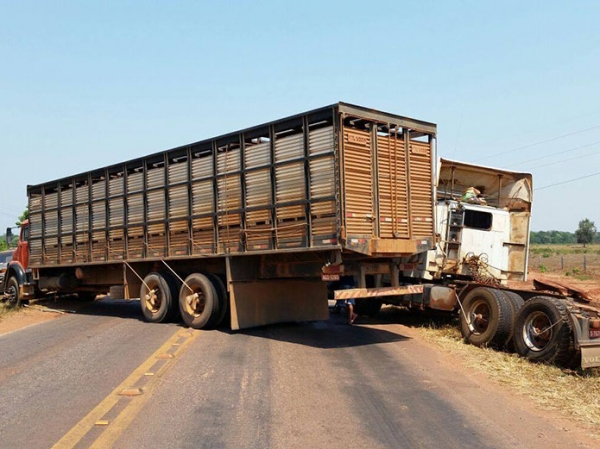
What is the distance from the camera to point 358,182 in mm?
9500

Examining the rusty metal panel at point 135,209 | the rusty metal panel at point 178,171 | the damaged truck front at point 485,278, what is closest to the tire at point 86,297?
the rusty metal panel at point 135,209

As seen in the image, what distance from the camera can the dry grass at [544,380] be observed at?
19.6 ft

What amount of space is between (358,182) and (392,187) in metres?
0.85

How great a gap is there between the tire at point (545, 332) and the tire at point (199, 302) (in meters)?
5.64

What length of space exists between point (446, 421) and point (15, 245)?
18.4 metres

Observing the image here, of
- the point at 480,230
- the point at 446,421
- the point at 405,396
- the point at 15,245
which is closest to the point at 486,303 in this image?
the point at 480,230

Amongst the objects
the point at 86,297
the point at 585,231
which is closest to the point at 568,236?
the point at 585,231

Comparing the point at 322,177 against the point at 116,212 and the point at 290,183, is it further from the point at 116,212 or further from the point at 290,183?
the point at 116,212

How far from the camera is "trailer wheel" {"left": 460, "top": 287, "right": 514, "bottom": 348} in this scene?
362 inches

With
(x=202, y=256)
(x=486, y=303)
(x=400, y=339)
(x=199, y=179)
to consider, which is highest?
(x=199, y=179)

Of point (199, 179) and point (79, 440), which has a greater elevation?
point (199, 179)

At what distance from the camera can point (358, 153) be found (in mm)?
9547

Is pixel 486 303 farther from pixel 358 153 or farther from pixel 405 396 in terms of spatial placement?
pixel 405 396

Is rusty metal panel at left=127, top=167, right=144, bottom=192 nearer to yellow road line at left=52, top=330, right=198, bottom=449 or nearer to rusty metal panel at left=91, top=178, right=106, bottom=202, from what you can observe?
rusty metal panel at left=91, top=178, right=106, bottom=202
